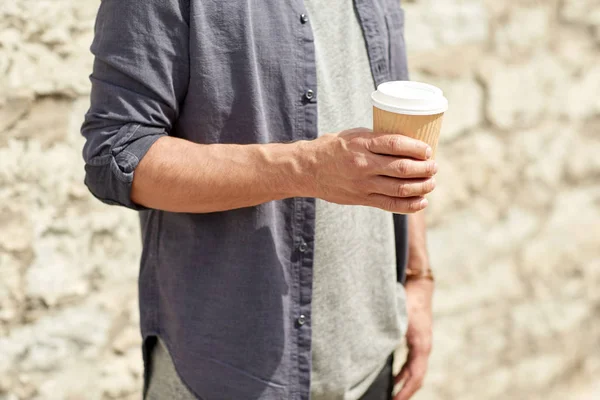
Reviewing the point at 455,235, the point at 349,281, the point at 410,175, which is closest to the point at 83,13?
the point at 349,281

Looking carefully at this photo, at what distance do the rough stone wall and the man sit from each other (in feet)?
1.40

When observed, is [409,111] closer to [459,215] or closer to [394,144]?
[394,144]

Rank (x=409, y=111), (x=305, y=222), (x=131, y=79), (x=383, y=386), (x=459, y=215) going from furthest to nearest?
(x=459, y=215) < (x=383, y=386) < (x=305, y=222) < (x=131, y=79) < (x=409, y=111)

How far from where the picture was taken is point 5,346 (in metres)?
1.66

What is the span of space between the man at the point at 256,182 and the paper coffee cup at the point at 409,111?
0.03m

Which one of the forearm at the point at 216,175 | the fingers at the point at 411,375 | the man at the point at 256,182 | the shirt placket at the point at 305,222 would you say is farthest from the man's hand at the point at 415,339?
the forearm at the point at 216,175

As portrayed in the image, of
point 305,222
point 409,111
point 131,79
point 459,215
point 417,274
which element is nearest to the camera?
point 409,111

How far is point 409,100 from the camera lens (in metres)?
1.02

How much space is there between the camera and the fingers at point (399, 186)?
1043 mm

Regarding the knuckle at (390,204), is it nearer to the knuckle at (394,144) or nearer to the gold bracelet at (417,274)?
the knuckle at (394,144)

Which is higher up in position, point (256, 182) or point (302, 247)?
point (256, 182)

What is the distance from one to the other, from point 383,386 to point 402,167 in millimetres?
690

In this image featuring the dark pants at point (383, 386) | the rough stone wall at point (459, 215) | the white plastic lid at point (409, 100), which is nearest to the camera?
the white plastic lid at point (409, 100)

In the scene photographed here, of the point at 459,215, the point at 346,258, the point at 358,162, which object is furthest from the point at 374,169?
the point at 459,215
